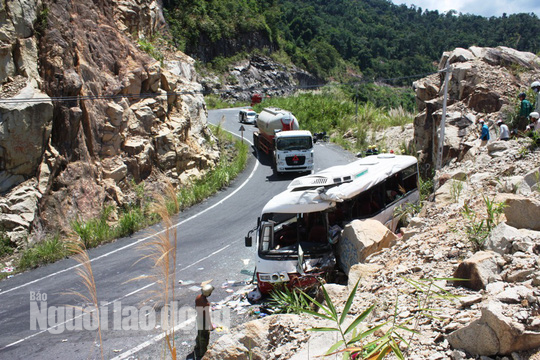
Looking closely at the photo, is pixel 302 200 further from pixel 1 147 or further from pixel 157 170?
pixel 157 170

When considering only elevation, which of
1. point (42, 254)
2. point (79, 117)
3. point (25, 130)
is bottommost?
point (42, 254)

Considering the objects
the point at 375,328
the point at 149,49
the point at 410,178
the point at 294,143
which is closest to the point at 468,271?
the point at 375,328

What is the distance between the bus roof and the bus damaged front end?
0.07ft

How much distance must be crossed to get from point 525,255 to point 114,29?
65.1 ft

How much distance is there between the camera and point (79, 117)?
646 inches

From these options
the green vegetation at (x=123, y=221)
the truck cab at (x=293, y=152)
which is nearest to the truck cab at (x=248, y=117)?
the green vegetation at (x=123, y=221)

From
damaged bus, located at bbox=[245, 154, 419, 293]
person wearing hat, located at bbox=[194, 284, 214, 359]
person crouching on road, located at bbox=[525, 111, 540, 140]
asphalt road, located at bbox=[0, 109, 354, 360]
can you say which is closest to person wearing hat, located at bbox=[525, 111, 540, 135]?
person crouching on road, located at bbox=[525, 111, 540, 140]

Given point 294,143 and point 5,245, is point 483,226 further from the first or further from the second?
point 294,143

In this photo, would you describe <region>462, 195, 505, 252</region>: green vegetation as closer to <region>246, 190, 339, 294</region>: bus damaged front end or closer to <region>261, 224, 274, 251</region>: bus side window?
<region>246, 190, 339, 294</region>: bus damaged front end

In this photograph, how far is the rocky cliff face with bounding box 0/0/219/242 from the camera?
14.3 m

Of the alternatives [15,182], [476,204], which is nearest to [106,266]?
[15,182]

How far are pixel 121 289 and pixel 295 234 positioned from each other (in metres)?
4.78

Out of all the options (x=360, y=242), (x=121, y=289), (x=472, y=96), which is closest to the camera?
(x=360, y=242)

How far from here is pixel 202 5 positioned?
63594 millimetres
